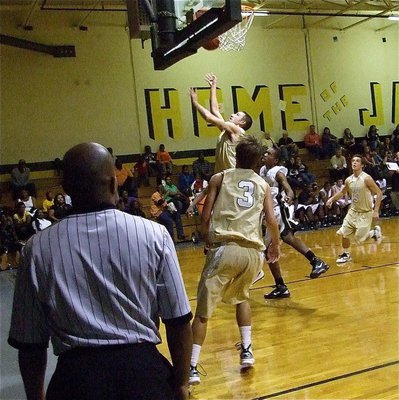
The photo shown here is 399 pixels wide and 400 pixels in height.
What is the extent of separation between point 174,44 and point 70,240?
352 cm

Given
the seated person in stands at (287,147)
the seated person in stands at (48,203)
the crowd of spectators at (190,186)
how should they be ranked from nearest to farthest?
the crowd of spectators at (190,186) → the seated person in stands at (48,203) → the seated person in stands at (287,147)

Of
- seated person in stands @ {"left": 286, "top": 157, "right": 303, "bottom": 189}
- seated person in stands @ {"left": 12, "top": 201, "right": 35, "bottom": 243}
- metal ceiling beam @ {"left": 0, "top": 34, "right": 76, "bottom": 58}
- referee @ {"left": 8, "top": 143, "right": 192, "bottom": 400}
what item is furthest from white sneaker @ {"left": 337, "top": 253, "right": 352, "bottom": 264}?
metal ceiling beam @ {"left": 0, "top": 34, "right": 76, "bottom": 58}

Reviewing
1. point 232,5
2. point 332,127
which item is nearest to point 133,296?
point 232,5

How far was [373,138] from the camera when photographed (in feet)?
63.5

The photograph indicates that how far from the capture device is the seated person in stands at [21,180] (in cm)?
1437

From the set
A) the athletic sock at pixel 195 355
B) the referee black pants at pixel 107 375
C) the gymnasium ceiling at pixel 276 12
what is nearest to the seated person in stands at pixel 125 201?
the gymnasium ceiling at pixel 276 12

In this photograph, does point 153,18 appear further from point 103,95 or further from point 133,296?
point 103,95

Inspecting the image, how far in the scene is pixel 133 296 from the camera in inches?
65.2

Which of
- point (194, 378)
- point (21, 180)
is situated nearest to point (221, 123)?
point (194, 378)

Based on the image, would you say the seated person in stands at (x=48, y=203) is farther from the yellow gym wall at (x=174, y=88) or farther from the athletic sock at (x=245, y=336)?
the athletic sock at (x=245, y=336)

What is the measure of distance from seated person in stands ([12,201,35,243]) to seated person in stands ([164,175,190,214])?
3394 mm

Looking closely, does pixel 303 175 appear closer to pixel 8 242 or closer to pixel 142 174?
pixel 142 174

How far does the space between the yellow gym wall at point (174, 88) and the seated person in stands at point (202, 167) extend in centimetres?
142

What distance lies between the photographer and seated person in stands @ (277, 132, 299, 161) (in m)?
16.9
